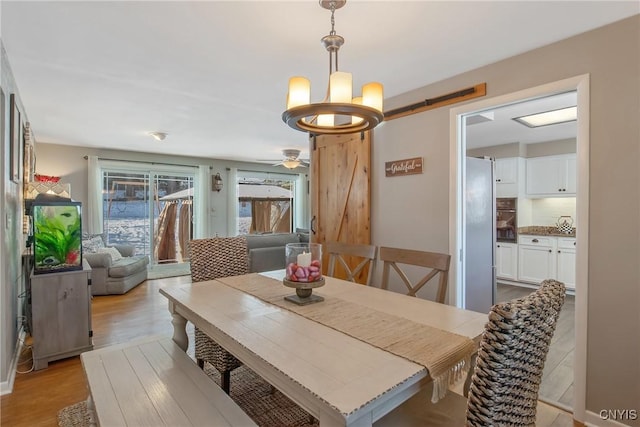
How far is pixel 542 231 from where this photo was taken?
17.4 feet

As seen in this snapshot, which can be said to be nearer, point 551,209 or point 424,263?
point 424,263

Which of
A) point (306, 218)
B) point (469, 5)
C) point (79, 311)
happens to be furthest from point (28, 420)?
point (306, 218)

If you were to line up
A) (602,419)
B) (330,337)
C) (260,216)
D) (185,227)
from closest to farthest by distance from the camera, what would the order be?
(330,337), (602,419), (185,227), (260,216)

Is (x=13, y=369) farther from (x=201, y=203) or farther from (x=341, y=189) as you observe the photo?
(x=201, y=203)

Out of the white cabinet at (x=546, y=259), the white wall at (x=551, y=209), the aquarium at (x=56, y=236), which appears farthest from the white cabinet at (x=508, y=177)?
the aquarium at (x=56, y=236)

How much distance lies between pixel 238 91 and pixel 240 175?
489 centimetres

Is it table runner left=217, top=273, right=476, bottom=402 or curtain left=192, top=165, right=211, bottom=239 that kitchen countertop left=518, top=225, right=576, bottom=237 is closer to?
table runner left=217, top=273, right=476, bottom=402

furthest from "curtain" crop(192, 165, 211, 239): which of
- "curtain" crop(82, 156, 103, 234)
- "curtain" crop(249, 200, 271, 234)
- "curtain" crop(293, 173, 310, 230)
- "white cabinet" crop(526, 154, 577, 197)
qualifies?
"white cabinet" crop(526, 154, 577, 197)

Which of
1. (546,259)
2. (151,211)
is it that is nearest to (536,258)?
(546,259)

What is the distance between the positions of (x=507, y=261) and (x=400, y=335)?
16.4 ft

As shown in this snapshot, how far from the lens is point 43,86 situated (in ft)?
9.84

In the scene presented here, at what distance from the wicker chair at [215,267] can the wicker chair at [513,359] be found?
65.9 inches

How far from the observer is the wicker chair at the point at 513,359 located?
3.05 ft

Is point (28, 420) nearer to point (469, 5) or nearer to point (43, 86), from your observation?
point (43, 86)
